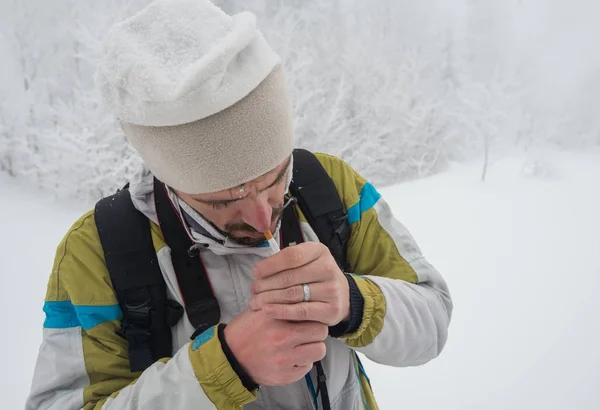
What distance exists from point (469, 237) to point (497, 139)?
36.9 ft

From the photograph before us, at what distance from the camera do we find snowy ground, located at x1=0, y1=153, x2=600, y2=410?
8.55 ft

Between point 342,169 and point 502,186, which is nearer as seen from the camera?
point 342,169

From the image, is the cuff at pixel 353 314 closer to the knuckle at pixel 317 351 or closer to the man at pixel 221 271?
the man at pixel 221 271

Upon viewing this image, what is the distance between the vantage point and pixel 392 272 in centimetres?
97

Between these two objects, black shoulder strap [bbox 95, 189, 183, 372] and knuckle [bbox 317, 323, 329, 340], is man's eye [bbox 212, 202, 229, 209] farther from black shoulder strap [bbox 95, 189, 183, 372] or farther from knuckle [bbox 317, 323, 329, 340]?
knuckle [bbox 317, 323, 329, 340]

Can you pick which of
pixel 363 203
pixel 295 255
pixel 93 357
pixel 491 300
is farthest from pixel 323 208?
pixel 491 300

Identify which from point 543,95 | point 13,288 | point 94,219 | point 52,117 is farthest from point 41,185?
point 543,95

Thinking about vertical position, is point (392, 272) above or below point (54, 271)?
below

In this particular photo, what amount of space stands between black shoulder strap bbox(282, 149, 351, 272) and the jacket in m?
0.03

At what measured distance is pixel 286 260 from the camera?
61cm

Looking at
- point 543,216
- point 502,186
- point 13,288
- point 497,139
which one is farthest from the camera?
point 497,139

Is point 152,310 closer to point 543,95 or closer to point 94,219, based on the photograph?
point 94,219

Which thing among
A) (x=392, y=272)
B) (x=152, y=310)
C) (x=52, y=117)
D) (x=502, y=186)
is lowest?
(x=502, y=186)

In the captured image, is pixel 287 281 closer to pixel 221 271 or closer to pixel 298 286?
pixel 298 286
